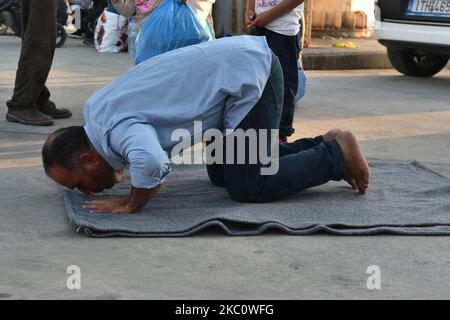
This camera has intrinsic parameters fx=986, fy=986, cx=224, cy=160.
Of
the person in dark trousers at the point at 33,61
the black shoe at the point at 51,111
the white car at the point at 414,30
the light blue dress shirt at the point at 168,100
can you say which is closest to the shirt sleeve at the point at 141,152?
the light blue dress shirt at the point at 168,100

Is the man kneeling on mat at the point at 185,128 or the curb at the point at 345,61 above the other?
the man kneeling on mat at the point at 185,128

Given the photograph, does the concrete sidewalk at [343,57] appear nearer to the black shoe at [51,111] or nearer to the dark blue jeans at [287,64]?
the black shoe at [51,111]

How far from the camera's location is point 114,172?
4.16 m

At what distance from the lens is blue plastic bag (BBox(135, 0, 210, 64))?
5.37m

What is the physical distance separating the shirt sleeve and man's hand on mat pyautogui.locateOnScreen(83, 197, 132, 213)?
0.21 metres

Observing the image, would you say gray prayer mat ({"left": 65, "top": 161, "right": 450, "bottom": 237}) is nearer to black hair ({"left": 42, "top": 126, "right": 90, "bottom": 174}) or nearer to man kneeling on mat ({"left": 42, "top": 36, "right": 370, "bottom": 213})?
man kneeling on mat ({"left": 42, "top": 36, "right": 370, "bottom": 213})

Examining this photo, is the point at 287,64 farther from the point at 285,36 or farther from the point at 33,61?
the point at 33,61

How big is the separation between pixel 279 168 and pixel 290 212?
0.78 feet

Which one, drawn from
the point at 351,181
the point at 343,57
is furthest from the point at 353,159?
the point at 343,57

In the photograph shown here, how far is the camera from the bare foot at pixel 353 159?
14.8 feet

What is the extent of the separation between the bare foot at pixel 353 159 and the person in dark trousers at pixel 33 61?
238 cm

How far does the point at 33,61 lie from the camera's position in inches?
247

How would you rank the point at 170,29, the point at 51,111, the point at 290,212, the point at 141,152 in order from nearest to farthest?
the point at 141,152 → the point at 290,212 → the point at 170,29 → the point at 51,111

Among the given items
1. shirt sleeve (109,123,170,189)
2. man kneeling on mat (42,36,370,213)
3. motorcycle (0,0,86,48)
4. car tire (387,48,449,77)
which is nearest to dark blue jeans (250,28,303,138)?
man kneeling on mat (42,36,370,213)
